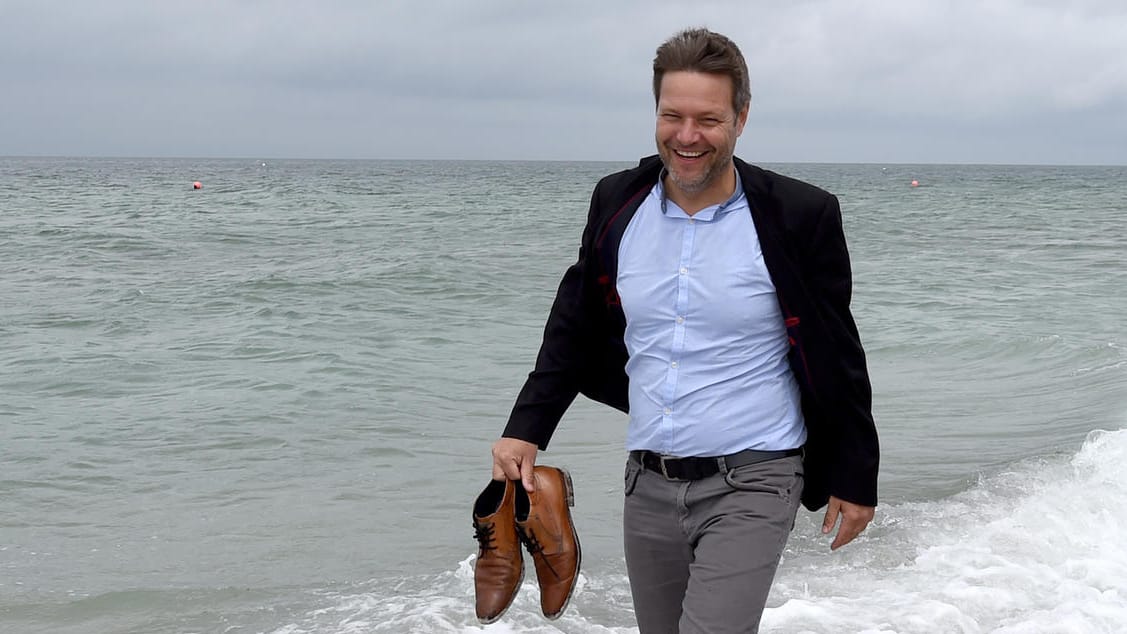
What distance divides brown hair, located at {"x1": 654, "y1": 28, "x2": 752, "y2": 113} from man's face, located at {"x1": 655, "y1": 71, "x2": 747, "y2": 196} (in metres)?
0.01

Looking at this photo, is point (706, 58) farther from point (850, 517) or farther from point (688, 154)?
point (850, 517)

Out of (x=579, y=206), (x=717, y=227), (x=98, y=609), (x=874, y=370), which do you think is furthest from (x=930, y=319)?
(x=579, y=206)

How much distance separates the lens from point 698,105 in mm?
2578

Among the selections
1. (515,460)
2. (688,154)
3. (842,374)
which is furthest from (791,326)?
(515,460)

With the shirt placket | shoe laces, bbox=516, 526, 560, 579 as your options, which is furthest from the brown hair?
shoe laces, bbox=516, 526, 560, 579

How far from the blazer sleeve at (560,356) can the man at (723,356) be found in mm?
54

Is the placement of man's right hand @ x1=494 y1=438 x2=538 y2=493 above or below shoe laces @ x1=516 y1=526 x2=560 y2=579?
Result: above

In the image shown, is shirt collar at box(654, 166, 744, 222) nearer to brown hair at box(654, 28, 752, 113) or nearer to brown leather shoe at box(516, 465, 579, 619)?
brown hair at box(654, 28, 752, 113)

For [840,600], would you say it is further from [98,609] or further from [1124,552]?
[98,609]

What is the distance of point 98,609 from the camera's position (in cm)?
535

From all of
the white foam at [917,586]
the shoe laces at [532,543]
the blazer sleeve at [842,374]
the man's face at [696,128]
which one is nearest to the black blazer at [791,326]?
the blazer sleeve at [842,374]

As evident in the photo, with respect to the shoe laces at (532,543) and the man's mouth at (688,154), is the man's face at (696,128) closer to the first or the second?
the man's mouth at (688,154)

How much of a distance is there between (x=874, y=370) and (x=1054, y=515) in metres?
4.72

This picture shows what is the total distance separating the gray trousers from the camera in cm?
256
